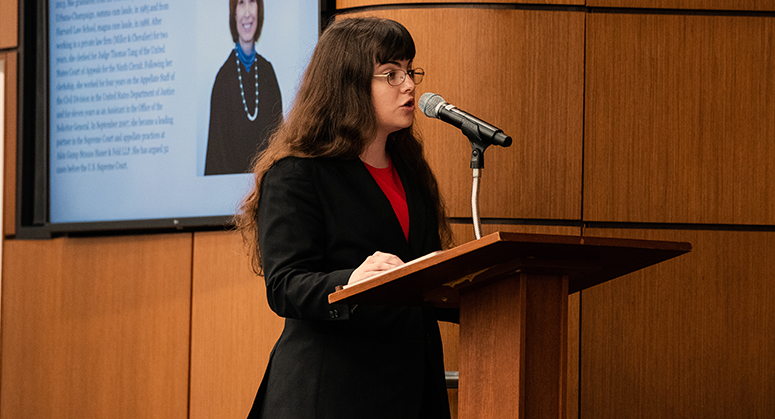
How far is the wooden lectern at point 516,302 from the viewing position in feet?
3.43

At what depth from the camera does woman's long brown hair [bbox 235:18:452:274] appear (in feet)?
5.21

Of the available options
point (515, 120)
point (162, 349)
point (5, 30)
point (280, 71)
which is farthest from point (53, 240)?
point (515, 120)

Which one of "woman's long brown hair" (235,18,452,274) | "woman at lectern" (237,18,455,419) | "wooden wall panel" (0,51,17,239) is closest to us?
"woman at lectern" (237,18,455,419)

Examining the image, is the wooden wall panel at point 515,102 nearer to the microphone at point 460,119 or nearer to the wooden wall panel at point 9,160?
the microphone at point 460,119

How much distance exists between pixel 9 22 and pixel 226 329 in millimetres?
1723

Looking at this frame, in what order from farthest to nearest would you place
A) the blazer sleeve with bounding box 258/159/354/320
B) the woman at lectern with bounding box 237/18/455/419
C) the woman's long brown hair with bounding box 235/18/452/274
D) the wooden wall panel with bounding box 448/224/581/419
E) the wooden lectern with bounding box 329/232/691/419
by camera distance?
the wooden wall panel with bounding box 448/224/581/419, the woman's long brown hair with bounding box 235/18/452/274, the woman at lectern with bounding box 237/18/455/419, the blazer sleeve with bounding box 258/159/354/320, the wooden lectern with bounding box 329/232/691/419

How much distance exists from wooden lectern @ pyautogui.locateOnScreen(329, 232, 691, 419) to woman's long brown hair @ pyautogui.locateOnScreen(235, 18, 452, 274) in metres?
0.51

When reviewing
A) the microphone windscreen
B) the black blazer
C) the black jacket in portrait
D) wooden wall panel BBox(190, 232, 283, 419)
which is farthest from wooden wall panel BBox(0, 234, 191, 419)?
the microphone windscreen

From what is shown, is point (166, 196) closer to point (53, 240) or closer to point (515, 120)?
point (53, 240)

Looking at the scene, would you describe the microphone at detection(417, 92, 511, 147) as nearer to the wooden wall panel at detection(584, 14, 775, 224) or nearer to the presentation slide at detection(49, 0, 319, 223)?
the wooden wall panel at detection(584, 14, 775, 224)

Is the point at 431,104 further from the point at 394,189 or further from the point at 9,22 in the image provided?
the point at 9,22

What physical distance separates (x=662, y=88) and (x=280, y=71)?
1.30m

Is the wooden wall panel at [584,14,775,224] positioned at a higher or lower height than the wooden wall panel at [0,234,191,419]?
higher

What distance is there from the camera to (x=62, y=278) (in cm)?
301
